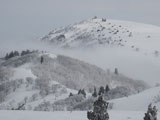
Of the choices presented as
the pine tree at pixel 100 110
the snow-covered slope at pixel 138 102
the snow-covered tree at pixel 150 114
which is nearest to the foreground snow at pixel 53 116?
the snow-covered tree at pixel 150 114

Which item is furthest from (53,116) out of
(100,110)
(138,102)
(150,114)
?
(138,102)

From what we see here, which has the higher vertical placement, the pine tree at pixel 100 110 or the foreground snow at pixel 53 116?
the foreground snow at pixel 53 116

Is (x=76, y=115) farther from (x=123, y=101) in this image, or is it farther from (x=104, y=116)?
(x=123, y=101)

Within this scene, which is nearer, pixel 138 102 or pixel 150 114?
pixel 150 114

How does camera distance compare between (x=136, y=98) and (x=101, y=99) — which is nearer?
(x=101, y=99)

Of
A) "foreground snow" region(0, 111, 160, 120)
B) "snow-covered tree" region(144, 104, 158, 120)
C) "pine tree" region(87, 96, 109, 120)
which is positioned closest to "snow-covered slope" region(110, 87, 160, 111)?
"foreground snow" region(0, 111, 160, 120)

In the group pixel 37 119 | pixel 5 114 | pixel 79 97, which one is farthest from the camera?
pixel 79 97

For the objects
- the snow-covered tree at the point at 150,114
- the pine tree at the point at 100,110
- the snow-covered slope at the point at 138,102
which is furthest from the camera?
the snow-covered slope at the point at 138,102

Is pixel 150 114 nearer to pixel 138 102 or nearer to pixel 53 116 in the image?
pixel 53 116

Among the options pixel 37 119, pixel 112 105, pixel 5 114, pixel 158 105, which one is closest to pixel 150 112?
pixel 37 119

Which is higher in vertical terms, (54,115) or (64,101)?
(64,101)

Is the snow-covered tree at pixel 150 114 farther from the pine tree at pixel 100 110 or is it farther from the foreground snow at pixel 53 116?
the foreground snow at pixel 53 116

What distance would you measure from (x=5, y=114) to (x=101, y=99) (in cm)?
3831

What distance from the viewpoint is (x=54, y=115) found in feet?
250
